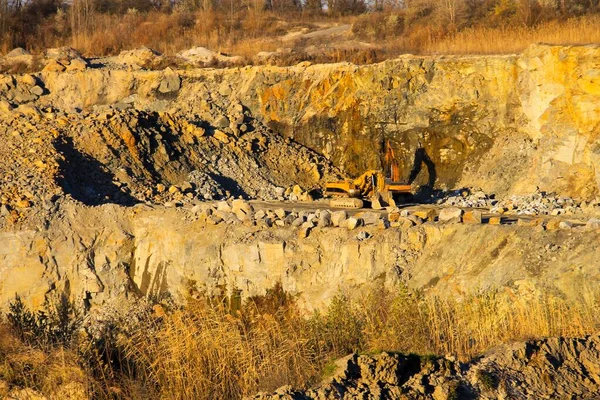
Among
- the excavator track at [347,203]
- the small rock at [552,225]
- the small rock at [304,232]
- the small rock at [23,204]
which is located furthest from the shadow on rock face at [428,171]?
the small rock at [23,204]

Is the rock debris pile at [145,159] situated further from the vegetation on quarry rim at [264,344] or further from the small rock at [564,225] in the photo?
the small rock at [564,225]

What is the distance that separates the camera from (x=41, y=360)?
11492 mm

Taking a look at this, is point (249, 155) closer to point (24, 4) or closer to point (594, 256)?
point (594, 256)

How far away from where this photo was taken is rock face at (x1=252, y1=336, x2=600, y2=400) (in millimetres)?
9523

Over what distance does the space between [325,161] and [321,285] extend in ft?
34.0

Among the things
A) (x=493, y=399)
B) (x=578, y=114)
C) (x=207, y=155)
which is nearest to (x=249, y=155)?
(x=207, y=155)

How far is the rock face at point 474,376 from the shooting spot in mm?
9523

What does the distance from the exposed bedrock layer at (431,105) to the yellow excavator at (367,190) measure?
2974 millimetres

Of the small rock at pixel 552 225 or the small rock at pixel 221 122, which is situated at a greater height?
the small rock at pixel 221 122

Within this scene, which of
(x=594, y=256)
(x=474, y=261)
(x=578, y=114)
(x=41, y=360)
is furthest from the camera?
(x=578, y=114)

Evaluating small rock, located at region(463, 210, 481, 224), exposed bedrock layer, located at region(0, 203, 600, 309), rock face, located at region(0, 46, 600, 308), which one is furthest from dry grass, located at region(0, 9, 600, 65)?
exposed bedrock layer, located at region(0, 203, 600, 309)

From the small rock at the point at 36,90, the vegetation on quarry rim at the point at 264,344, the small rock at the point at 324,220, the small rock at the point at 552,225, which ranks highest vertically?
the small rock at the point at 36,90

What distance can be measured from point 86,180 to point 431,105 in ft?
31.4

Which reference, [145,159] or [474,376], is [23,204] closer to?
[145,159]
